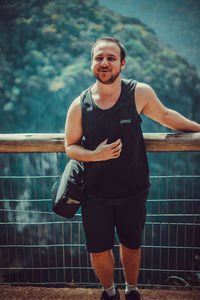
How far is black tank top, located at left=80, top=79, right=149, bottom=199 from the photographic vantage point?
4.73 feet

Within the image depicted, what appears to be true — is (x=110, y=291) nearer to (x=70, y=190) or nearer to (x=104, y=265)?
(x=104, y=265)

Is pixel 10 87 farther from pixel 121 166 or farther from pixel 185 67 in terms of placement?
pixel 121 166

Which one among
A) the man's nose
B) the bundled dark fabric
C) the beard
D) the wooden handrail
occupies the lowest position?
the bundled dark fabric

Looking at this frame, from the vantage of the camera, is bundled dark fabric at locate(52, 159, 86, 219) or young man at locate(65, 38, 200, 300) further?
bundled dark fabric at locate(52, 159, 86, 219)

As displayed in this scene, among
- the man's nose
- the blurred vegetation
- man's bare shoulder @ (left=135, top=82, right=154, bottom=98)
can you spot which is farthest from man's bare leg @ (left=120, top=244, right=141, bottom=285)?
the blurred vegetation

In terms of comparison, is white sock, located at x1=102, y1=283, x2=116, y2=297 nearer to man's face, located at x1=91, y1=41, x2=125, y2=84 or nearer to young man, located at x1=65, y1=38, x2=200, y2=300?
young man, located at x1=65, y1=38, x2=200, y2=300

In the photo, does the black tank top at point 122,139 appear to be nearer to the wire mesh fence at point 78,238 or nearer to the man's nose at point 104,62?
the man's nose at point 104,62

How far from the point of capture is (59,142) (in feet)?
5.79

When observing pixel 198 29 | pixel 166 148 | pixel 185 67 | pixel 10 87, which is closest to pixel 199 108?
pixel 185 67

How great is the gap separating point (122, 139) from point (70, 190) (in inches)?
16.5

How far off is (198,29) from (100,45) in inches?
498

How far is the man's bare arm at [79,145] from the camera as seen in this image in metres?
1.40

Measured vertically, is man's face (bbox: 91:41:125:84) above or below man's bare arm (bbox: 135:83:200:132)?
above

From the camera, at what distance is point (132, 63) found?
34.4 ft
